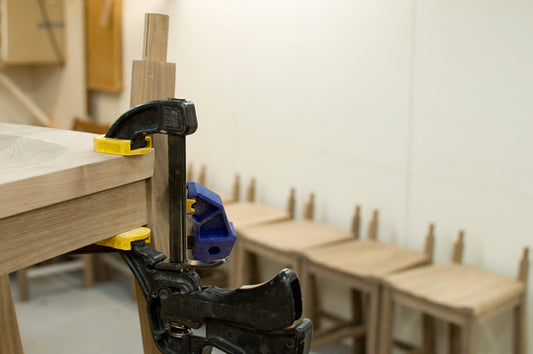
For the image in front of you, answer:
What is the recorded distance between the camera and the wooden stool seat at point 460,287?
221cm

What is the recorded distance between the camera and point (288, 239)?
2906 millimetres

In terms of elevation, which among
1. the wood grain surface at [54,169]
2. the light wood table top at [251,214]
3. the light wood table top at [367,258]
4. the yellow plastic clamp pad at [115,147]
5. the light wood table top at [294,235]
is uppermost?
the yellow plastic clamp pad at [115,147]

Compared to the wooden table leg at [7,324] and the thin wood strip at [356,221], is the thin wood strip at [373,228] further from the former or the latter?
the wooden table leg at [7,324]

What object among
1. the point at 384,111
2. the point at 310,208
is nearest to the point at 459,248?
the point at 384,111

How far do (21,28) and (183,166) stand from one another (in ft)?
12.9

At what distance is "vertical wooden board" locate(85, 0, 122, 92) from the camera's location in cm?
434

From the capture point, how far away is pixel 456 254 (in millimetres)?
2646

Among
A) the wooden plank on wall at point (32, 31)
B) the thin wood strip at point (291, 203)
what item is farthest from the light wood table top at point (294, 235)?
the wooden plank on wall at point (32, 31)

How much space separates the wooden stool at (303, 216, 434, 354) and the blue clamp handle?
1.45m

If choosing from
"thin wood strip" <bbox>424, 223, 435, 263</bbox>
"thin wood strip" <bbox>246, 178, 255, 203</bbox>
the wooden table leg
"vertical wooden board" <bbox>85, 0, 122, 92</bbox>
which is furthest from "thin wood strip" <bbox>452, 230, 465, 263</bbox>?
"vertical wooden board" <bbox>85, 0, 122, 92</bbox>

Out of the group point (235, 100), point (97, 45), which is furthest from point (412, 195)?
point (97, 45)

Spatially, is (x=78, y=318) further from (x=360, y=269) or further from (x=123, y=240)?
(x=123, y=240)

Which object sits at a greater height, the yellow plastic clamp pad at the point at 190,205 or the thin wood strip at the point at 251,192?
the yellow plastic clamp pad at the point at 190,205

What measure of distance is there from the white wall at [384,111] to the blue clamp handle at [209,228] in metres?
1.69
